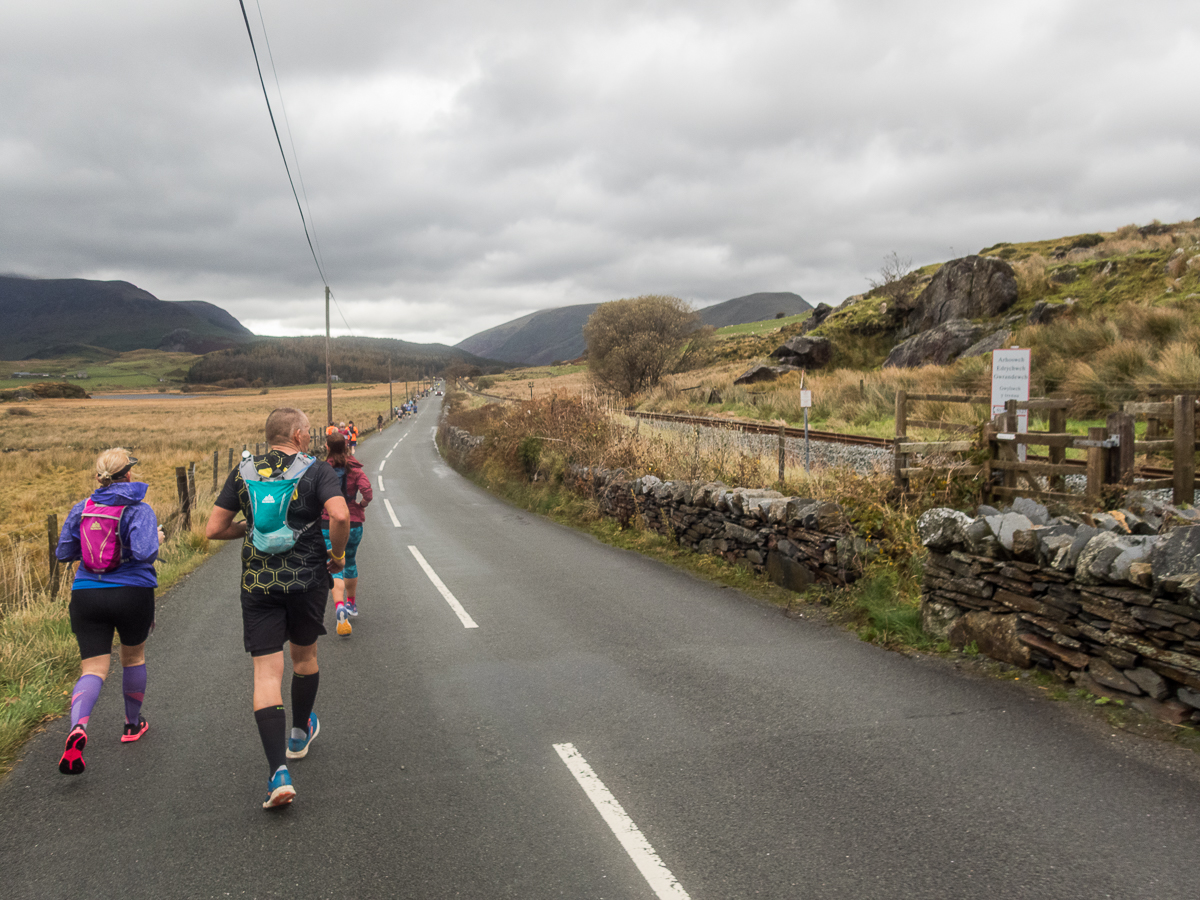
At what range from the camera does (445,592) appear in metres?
9.21

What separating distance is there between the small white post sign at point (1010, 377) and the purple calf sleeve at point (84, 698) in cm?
913

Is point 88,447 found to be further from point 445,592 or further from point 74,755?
point 74,755

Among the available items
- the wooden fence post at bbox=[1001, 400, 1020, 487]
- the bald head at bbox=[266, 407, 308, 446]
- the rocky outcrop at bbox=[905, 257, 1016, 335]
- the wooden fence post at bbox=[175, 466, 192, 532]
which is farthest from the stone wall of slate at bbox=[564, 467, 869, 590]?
the rocky outcrop at bbox=[905, 257, 1016, 335]

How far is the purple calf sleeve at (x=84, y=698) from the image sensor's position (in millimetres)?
4398

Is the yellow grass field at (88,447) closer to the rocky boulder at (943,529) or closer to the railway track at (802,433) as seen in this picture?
the railway track at (802,433)

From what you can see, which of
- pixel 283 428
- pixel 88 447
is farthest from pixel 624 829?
pixel 88 447

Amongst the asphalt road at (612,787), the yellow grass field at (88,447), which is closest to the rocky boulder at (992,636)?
the asphalt road at (612,787)

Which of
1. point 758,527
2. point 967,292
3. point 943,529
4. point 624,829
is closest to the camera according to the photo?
point 624,829

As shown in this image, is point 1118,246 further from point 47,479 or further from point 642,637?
point 47,479

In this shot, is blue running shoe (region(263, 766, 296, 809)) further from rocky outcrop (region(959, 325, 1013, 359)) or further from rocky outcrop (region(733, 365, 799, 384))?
rocky outcrop (region(733, 365, 799, 384))

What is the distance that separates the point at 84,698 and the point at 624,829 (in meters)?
3.36

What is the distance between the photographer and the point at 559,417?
66.4ft

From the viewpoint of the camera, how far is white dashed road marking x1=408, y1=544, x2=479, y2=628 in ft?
25.6

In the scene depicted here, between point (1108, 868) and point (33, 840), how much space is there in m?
5.05
